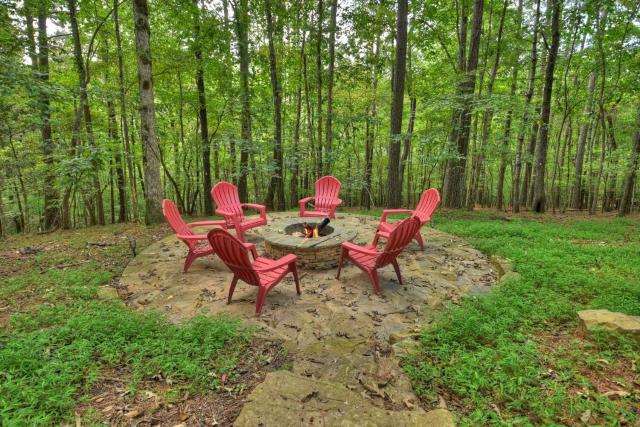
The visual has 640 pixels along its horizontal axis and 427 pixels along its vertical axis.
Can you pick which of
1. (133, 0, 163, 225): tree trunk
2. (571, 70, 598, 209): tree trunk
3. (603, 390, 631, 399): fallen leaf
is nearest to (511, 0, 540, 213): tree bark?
(571, 70, 598, 209): tree trunk

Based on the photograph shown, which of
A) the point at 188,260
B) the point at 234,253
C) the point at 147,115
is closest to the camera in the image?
the point at 234,253

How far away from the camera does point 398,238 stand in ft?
10.1

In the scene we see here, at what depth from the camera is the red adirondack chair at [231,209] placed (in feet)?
15.4

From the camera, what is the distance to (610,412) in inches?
58.7

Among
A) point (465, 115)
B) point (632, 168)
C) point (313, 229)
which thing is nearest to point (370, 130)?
point (465, 115)

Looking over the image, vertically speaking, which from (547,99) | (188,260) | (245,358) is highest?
(547,99)

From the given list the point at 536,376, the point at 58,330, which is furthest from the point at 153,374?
the point at 536,376

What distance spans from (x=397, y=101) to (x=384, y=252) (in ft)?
15.4

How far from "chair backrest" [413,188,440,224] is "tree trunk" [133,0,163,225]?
210 inches

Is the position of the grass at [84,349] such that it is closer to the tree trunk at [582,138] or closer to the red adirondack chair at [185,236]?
the red adirondack chair at [185,236]

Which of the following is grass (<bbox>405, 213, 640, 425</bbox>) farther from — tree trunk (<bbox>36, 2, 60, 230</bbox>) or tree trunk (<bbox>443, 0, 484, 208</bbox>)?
tree trunk (<bbox>36, 2, 60, 230</bbox>)

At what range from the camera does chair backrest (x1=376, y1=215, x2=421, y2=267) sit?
2999mm

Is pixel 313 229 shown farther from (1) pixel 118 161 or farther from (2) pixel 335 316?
(1) pixel 118 161

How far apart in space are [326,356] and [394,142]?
17.6ft
